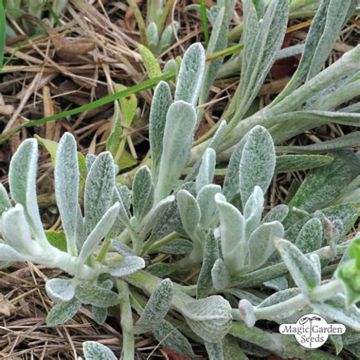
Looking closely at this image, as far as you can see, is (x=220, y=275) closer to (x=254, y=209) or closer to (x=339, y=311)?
(x=254, y=209)

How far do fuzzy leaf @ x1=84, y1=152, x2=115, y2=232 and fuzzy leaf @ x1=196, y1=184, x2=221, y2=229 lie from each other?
0.12 metres

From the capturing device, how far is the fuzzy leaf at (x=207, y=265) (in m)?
1.00

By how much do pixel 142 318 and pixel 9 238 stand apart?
0.25m

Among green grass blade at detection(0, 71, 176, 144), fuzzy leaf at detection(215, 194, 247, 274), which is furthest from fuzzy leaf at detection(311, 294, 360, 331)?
green grass blade at detection(0, 71, 176, 144)

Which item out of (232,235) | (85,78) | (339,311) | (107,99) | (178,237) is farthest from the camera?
(85,78)

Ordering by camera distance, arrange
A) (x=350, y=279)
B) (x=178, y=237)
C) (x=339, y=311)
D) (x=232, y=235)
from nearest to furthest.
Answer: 1. (x=350, y=279)
2. (x=339, y=311)
3. (x=232, y=235)
4. (x=178, y=237)

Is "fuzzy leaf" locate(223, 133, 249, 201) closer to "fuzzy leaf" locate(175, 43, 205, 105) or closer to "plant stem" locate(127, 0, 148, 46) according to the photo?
"fuzzy leaf" locate(175, 43, 205, 105)

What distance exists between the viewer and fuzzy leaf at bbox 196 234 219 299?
3.27 feet

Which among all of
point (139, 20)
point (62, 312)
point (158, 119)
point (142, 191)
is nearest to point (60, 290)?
point (62, 312)

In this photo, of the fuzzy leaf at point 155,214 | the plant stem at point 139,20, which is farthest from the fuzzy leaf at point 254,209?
the plant stem at point 139,20

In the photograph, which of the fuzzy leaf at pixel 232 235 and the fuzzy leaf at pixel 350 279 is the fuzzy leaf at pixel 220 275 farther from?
the fuzzy leaf at pixel 350 279

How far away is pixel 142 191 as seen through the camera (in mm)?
1033

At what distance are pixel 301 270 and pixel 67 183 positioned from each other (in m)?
0.34

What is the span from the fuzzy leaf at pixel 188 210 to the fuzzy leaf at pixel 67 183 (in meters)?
0.14
